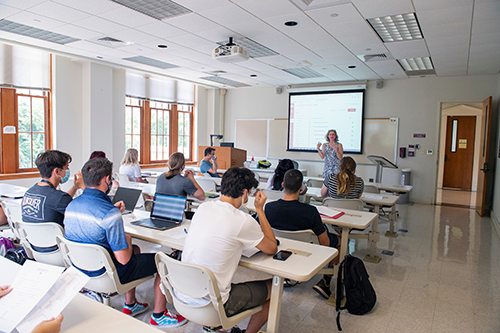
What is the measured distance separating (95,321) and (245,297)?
0.94 metres

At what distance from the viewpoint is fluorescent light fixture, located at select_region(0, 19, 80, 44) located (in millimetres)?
4805

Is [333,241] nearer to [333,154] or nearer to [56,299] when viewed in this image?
[56,299]

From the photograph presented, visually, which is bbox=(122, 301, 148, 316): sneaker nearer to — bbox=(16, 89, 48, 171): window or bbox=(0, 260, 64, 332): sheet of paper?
bbox=(0, 260, 64, 332): sheet of paper

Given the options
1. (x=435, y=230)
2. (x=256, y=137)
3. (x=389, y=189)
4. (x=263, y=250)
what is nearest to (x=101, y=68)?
(x=256, y=137)

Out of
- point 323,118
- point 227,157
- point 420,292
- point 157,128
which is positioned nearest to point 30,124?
point 157,128

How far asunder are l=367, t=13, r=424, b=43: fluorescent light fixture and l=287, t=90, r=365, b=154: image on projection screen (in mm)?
3493

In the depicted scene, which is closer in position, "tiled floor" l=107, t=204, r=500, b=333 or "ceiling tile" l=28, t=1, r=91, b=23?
"tiled floor" l=107, t=204, r=500, b=333

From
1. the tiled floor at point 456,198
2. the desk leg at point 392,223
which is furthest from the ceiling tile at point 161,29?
the tiled floor at point 456,198

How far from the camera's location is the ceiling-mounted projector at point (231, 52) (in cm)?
495

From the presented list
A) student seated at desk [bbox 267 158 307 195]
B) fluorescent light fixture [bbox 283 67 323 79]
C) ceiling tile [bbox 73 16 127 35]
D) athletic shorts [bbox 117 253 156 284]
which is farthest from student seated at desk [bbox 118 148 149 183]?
fluorescent light fixture [bbox 283 67 323 79]

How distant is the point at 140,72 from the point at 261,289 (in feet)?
24.1

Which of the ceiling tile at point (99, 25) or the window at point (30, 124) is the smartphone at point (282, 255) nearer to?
the ceiling tile at point (99, 25)

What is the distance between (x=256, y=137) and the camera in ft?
32.9

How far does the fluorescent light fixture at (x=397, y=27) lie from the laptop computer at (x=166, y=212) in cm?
325
